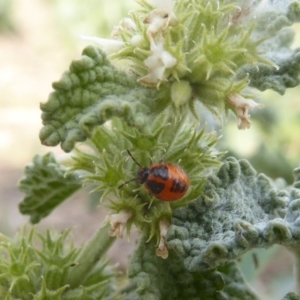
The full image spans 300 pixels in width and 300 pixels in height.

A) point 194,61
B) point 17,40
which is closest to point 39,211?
point 194,61

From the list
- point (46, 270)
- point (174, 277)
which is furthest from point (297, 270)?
point (46, 270)

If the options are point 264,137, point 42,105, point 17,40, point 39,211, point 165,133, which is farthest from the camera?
point 17,40

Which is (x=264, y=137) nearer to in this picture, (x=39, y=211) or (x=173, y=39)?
(x=39, y=211)

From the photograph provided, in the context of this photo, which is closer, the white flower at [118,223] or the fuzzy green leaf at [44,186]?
the white flower at [118,223]

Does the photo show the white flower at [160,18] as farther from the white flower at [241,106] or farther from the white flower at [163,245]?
the white flower at [163,245]

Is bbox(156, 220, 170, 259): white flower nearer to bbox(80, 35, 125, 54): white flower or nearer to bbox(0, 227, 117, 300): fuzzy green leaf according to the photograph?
bbox(0, 227, 117, 300): fuzzy green leaf

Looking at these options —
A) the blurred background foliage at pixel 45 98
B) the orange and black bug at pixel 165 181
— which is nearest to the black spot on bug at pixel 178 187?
the orange and black bug at pixel 165 181

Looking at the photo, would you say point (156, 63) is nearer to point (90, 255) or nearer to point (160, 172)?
point (160, 172)
